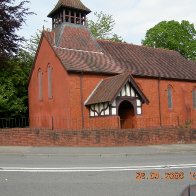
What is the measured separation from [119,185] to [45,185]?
5.93ft

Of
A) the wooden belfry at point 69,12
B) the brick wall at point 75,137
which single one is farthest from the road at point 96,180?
the wooden belfry at point 69,12

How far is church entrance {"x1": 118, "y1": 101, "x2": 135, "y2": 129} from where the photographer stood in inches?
1059

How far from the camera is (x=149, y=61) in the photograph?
115 ft

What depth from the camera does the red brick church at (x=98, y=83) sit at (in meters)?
26.4

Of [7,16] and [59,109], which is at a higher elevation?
[7,16]

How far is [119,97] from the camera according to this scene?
25406 millimetres

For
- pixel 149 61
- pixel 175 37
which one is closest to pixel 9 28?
pixel 149 61

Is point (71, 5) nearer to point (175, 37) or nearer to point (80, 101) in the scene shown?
point (80, 101)

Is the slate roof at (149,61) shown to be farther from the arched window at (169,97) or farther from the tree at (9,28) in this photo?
the tree at (9,28)

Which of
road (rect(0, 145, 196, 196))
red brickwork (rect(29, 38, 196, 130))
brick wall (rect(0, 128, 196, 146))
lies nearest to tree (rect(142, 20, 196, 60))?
red brickwork (rect(29, 38, 196, 130))

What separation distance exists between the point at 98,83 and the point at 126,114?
3506mm

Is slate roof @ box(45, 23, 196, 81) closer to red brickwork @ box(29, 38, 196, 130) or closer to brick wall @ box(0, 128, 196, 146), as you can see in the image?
red brickwork @ box(29, 38, 196, 130)

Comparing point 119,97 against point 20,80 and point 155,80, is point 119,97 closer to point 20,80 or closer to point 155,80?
point 155,80

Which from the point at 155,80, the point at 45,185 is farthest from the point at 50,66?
the point at 45,185
